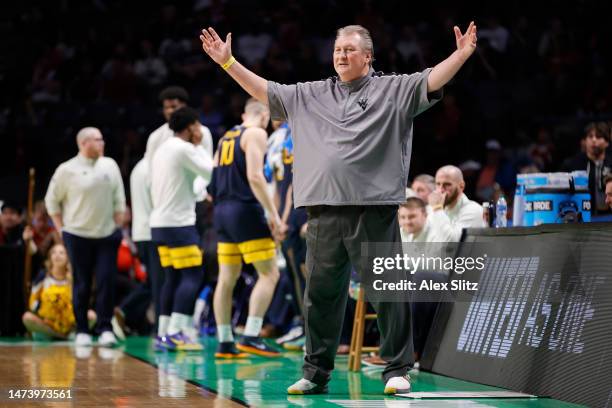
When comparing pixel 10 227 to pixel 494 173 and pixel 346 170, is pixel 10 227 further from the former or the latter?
pixel 346 170

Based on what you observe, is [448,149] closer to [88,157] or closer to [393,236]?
[88,157]

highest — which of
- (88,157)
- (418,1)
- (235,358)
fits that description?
(418,1)

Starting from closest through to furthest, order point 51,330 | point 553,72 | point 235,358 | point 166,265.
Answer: point 235,358, point 166,265, point 51,330, point 553,72

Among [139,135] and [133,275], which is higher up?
[139,135]

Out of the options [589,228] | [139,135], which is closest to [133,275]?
[139,135]

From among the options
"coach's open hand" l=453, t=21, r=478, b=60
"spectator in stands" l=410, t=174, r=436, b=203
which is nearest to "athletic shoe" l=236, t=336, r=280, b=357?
"spectator in stands" l=410, t=174, r=436, b=203

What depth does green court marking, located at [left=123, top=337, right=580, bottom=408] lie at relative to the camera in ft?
18.7

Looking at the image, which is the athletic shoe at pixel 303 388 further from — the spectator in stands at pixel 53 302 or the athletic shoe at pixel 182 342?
the spectator in stands at pixel 53 302

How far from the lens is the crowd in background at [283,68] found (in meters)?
14.4

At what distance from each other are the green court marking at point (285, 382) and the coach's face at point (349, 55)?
1746mm

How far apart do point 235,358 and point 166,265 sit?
4.28ft

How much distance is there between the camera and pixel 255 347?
348 inches

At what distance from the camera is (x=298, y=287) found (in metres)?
9.84

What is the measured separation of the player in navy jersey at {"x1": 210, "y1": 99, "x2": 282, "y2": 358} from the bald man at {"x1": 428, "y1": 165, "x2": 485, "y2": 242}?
131 centimetres
